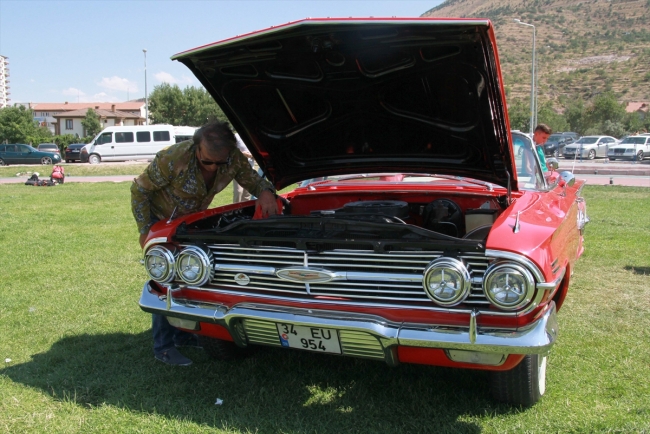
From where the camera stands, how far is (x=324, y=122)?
158 inches

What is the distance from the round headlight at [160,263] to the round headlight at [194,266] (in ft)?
0.15

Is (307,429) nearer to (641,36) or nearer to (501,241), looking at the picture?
(501,241)

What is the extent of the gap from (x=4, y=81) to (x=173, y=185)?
160714 millimetres

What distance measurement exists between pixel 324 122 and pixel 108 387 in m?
2.18

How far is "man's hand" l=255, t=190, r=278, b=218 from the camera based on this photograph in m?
3.95

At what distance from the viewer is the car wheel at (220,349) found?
3.63 meters

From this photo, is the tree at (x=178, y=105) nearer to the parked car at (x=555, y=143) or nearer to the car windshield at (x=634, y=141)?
the parked car at (x=555, y=143)

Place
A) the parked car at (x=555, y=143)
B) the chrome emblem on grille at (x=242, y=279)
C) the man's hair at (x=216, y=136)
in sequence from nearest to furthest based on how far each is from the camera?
the chrome emblem on grille at (x=242, y=279) < the man's hair at (x=216, y=136) < the parked car at (x=555, y=143)

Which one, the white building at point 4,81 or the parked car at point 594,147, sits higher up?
the white building at point 4,81

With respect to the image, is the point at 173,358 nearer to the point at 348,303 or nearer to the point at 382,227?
the point at 348,303

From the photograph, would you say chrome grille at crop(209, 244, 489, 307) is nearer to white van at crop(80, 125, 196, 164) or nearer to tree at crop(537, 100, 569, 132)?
white van at crop(80, 125, 196, 164)

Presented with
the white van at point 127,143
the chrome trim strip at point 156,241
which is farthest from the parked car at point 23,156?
the chrome trim strip at point 156,241

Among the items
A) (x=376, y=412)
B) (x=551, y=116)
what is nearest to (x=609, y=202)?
(x=376, y=412)

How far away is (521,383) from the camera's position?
286 centimetres
